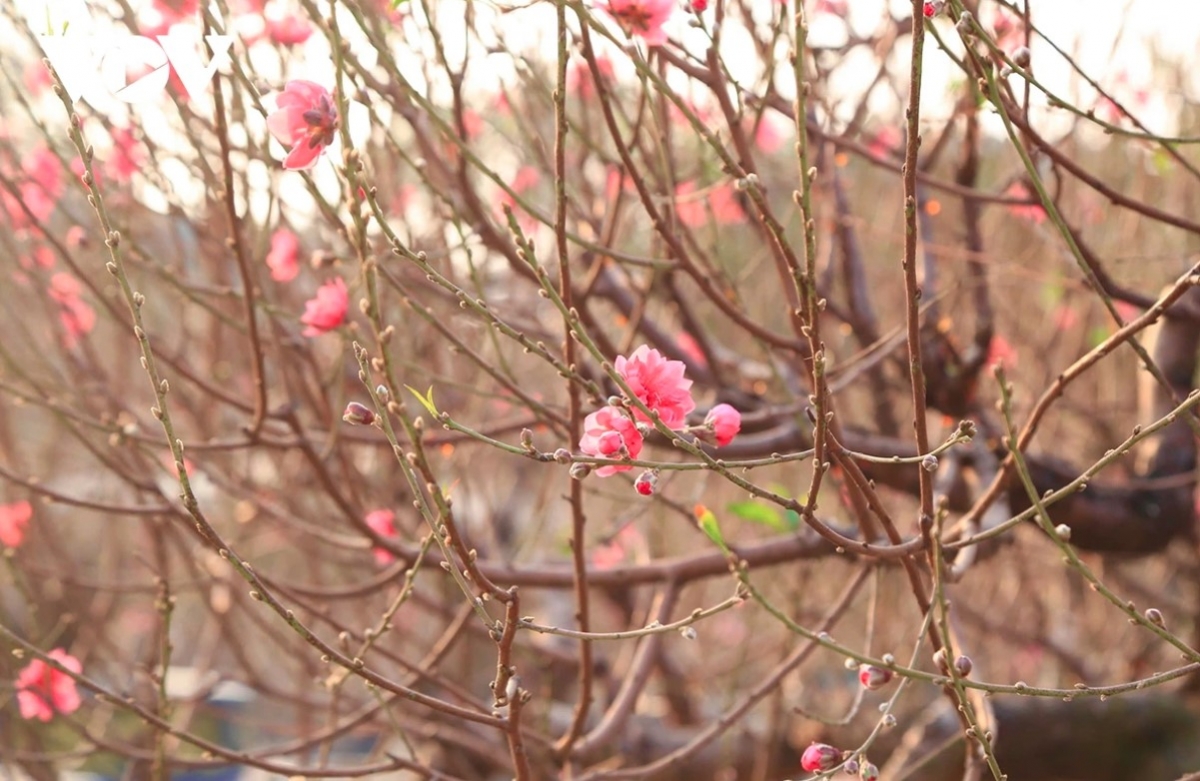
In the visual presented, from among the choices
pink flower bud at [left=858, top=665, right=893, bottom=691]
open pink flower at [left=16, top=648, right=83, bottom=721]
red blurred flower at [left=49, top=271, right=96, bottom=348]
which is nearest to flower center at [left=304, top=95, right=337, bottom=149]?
pink flower bud at [left=858, top=665, right=893, bottom=691]

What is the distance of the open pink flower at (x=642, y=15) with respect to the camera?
1.35m

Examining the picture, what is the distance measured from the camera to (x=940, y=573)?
94cm

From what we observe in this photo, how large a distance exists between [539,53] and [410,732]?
6.00ft

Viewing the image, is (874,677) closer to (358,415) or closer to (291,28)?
(358,415)

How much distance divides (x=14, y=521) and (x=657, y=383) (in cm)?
260

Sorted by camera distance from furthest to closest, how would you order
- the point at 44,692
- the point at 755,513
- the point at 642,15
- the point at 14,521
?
the point at 14,521 → the point at 755,513 → the point at 44,692 → the point at 642,15

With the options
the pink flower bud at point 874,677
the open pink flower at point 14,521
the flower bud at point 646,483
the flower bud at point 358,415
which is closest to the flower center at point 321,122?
the flower bud at point 358,415

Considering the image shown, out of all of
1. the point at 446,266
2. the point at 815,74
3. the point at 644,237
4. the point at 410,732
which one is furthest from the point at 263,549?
the point at 815,74

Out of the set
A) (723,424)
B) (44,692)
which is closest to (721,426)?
A: (723,424)

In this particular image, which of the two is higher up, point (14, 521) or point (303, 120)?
point (14, 521)

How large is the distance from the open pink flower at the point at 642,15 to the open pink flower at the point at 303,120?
1.24 ft

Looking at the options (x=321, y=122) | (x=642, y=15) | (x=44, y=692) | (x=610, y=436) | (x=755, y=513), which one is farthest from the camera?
(x=755, y=513)

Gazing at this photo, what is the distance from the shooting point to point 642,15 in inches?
53.5

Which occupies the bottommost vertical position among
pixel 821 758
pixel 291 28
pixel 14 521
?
pixel 821 758
